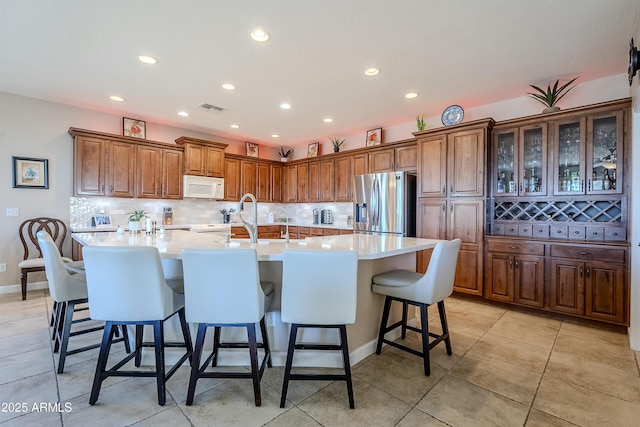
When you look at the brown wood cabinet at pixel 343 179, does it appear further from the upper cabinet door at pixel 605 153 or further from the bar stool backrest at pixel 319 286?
the bar stool backrest at pixel 319 286

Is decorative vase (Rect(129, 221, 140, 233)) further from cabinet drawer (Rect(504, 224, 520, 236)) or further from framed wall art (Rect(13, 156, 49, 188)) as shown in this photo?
cabinet drawer (Rect(504, 224, 520, 236))

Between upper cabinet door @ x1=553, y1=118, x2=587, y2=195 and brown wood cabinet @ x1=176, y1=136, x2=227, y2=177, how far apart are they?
5.12 metres

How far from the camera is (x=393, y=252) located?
6.75 feet

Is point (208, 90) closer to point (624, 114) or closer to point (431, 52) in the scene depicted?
point (431, 52)

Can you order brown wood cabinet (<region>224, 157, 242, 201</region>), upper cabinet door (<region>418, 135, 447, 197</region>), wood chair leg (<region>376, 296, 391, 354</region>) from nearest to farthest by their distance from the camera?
wood chair leg (<region>376, 296, 391, 354</region>), upper cabinet door (<region>418, 135, 447, 197</region>), brown wood cabinet (<region>224, 157, 242, 201</region>)

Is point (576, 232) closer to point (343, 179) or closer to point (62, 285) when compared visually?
point (343, 179)

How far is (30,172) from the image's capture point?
4141 millimetres

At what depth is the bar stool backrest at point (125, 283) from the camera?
1642mm

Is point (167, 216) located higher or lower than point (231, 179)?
lower

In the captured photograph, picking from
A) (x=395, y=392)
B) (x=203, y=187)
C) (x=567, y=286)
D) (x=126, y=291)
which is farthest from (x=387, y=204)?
(x=126, y=291)

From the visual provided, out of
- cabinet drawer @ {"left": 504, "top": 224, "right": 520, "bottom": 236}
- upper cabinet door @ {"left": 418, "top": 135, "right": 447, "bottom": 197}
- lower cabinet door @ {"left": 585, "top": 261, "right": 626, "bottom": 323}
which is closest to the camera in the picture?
lower cabinet door @ {"left": 585, "top": 261, "right": 626, "bottom": 323}

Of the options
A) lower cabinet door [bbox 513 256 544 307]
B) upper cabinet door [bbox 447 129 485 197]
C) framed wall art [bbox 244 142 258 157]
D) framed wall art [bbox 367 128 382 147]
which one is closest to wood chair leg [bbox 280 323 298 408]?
lower cabinet door [bbox 513 256 544 307]

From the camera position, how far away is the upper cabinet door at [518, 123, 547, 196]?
350cm

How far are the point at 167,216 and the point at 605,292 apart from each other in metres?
6.06
